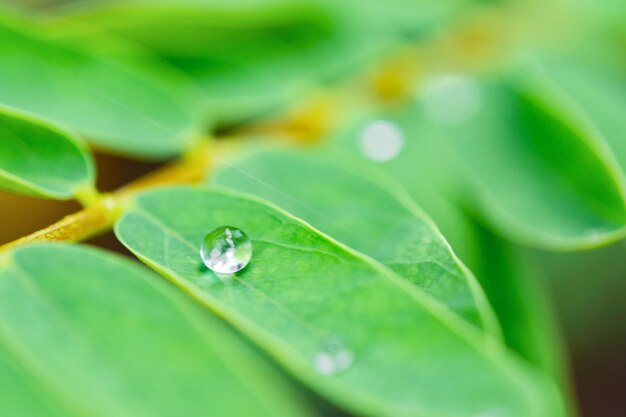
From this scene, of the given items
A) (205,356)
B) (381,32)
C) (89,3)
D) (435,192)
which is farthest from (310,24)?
(205,356)

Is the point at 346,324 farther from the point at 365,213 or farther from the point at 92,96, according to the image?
the point at 92,96

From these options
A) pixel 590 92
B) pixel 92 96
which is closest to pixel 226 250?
pixel 92 96

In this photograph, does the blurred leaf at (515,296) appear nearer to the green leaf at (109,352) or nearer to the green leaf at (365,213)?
the green leaf at (365,213)

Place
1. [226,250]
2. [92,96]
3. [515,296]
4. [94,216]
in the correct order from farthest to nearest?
1. [515,296]
2. [92,96]
3. [94,216]
4. [226,250]

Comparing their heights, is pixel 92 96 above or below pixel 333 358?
above

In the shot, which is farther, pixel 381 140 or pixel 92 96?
pixel 381 140

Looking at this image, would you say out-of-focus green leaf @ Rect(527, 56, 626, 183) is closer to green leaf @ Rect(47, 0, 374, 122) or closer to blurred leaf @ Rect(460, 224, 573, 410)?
blurred leaf @ Rect(460, 224, 573, 410)
